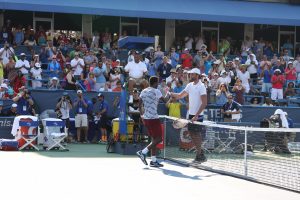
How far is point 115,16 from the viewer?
99.3 feet

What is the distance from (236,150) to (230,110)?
12.7 ft

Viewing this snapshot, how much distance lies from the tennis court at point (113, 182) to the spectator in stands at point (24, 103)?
4881 mm

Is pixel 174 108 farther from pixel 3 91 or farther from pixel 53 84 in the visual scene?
pixel 3 91

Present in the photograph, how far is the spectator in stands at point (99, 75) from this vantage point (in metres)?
23.7

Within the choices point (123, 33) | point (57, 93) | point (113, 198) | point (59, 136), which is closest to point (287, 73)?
point (123, 33)

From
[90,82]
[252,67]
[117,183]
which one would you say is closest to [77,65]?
[90,82]

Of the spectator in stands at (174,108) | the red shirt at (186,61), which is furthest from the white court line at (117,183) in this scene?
the red shirt at (186,61)

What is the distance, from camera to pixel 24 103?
20.4 meters

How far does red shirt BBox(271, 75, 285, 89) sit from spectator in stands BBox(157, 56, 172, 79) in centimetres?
396

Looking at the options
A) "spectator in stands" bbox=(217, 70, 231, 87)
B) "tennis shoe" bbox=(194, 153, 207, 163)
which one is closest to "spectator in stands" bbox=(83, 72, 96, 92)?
"spectator in stands" bbox=(217, 70, 231, 87)

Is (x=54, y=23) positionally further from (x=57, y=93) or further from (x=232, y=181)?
(x=232, y=181)

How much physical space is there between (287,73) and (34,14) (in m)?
11.2

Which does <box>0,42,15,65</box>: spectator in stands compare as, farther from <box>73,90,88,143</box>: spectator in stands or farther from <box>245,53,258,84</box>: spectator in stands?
<box>245,53,258,84</box>: spectator in stands

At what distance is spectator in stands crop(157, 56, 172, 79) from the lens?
24781 mm
